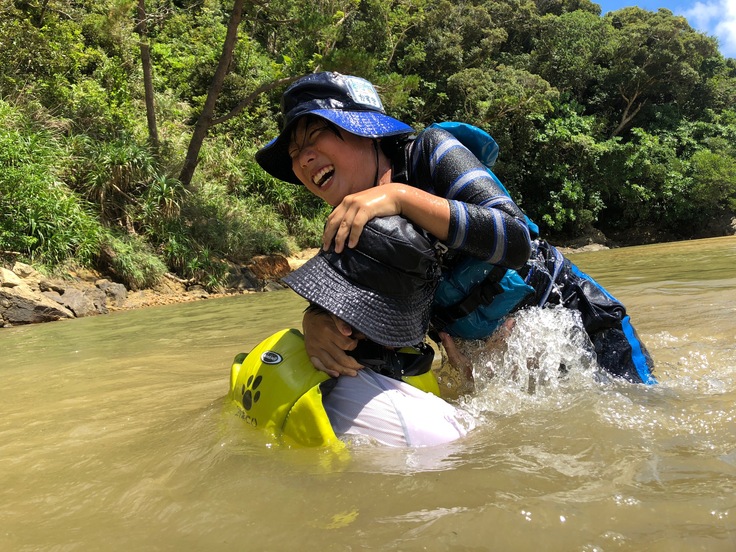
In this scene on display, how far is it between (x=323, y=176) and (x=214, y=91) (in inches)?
329

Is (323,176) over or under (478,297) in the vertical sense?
over

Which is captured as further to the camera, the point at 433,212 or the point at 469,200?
the point at 469,200

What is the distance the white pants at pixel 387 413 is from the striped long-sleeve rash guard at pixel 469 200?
436 mm

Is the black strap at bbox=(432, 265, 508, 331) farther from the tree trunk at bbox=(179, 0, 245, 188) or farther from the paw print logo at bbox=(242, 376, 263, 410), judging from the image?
the tree trunk at bbox=(179, 0, 245, 188)

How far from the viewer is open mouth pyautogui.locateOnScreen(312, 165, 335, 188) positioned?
165 cm

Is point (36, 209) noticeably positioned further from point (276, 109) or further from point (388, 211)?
point (276, 109)

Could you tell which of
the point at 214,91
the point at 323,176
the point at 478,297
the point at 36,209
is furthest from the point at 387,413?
the point at 214,91

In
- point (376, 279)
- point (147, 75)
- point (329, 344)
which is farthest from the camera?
point (147, 75)

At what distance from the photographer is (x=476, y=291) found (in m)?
1.69

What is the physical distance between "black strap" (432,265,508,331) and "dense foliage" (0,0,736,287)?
22.5 feet

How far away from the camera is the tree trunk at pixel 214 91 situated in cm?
875

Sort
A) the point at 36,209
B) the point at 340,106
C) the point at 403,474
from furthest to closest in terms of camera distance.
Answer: the point at 36,209 → the point at 340,106 → the point at 403,474

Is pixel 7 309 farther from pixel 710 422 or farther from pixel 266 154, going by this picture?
pixel 710 422

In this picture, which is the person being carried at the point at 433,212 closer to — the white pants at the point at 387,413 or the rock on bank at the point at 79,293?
the white pants at the point at 387,413
